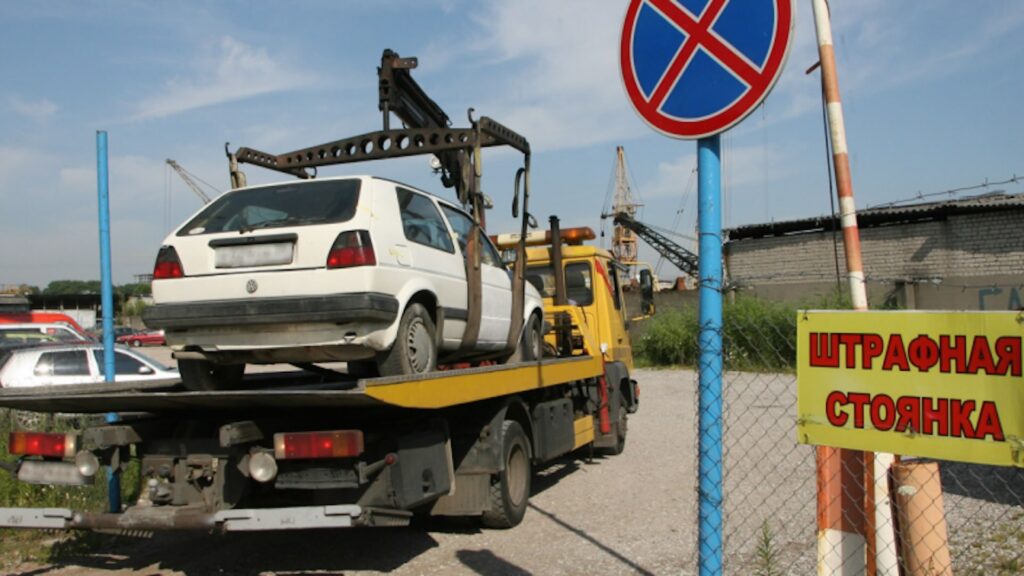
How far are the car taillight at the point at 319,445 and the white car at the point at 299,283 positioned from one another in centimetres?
64

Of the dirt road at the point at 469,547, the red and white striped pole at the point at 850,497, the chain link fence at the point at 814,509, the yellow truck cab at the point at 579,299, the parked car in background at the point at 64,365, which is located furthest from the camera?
the parked car in background at the point at 64,365

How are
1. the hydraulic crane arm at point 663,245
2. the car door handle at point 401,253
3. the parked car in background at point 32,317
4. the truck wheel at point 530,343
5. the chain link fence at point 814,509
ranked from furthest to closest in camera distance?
the hydraulic crane arm at point 663,245 < the parked car in background at point 32,317 < the truck wheel at point 530,343 < the car door handle at point 401,253 < the chain link fence at point 814,509

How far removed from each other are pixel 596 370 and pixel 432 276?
355cm

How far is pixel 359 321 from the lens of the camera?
4883 millimetres

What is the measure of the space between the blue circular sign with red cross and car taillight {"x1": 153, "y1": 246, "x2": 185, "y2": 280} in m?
3.41

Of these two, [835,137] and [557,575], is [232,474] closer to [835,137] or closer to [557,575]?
[557,575]

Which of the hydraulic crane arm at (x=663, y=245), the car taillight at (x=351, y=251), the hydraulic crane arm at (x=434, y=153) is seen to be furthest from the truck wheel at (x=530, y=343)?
the hydraulic crane arm at (x=663, y=245)

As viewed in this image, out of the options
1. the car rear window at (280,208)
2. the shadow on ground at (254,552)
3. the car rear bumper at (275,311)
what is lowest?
the shadow on ground at (254,552)

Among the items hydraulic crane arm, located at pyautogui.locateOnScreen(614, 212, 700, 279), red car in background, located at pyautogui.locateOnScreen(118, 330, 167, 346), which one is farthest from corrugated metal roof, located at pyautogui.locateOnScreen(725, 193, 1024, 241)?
red car in background, located at pyautogui.locateOnScreen(118, 330, 167, 346)

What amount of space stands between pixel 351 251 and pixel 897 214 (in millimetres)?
25492

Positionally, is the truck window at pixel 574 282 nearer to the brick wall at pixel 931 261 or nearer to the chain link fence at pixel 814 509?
the chain link fence at pixel 814 509

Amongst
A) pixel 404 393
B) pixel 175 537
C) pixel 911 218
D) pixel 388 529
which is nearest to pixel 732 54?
pixel 404 393

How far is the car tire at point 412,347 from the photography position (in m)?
5.16

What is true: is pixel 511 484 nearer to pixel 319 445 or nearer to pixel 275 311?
pixel 319 445
